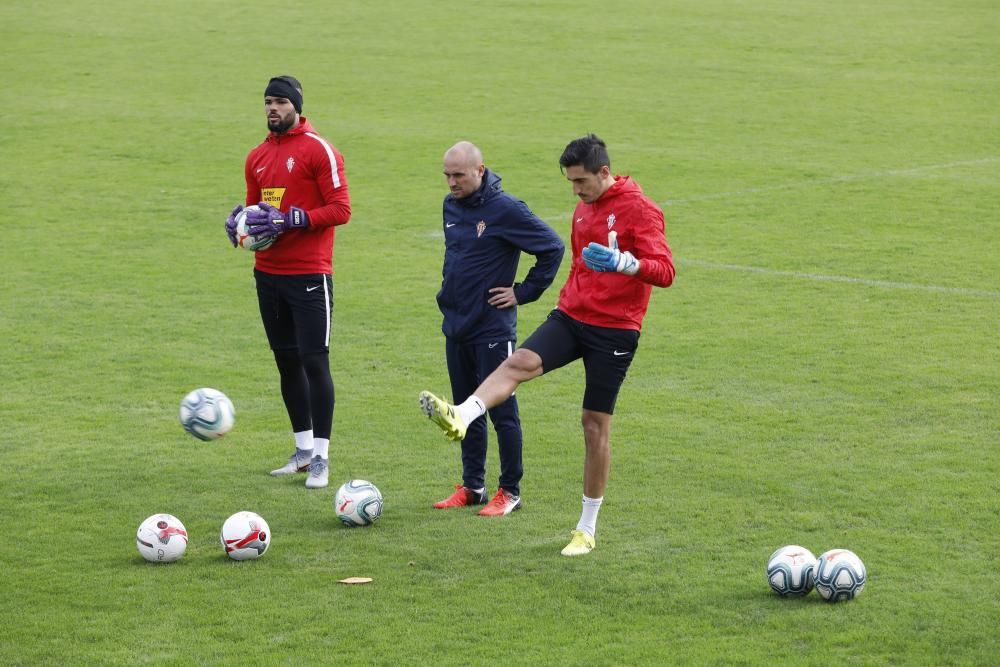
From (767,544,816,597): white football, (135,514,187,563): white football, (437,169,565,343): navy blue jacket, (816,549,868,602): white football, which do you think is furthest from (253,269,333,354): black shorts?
(816,549,868,602): white football

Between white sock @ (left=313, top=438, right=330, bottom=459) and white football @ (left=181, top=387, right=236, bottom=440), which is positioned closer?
white football @ (left=181, top=387, right=236, bottom=440)

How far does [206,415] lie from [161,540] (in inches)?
41.4

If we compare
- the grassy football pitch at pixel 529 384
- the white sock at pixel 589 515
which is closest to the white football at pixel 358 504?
the grassy football pitch at pixel 529 384

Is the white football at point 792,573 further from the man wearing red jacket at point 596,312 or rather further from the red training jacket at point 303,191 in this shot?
the red training jacket at point 303,191

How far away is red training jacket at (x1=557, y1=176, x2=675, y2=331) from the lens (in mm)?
7930

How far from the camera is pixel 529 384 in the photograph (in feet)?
40.9

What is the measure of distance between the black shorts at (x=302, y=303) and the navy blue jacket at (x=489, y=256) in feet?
3.61

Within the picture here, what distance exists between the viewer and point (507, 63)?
3238 centimetres

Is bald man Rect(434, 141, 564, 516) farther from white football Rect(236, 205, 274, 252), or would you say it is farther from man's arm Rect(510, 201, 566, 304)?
white football Rect(236, 205, 274, 252)

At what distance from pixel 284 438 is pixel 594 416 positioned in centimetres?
347

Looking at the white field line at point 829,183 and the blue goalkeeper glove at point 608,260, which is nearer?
the blue goalkeeper glove at point 608,260

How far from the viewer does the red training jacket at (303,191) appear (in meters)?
9.56

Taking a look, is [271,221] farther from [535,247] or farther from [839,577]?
[839,577]

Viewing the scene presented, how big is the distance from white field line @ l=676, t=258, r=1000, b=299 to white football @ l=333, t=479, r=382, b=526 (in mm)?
8977
